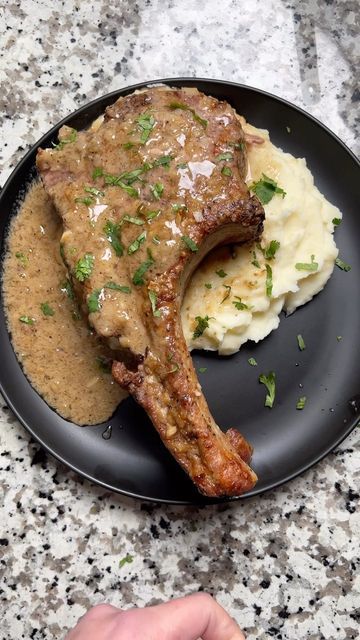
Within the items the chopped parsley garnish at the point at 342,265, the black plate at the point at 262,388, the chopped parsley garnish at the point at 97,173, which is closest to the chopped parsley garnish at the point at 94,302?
the chopped parsley garnish at the point at 97,173

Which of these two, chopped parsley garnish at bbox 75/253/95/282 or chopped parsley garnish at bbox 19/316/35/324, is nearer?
chopped parsley garnish at bbox 75/253/95/282

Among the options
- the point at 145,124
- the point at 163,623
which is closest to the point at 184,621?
the point at 163,623

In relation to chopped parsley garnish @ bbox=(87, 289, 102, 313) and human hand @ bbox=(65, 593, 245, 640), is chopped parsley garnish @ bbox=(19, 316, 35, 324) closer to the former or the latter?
chopped parsley garnish @ bbox=(87, 289, 102, 313)

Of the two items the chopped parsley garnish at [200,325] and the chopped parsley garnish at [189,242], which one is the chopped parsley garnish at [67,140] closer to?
the chopped parsley garnish at [189,242]

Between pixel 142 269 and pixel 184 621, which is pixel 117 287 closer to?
pixel 142 269

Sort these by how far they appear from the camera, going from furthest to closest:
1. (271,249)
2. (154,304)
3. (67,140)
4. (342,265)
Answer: (342,265), (271,249), (67,140), (154,304)

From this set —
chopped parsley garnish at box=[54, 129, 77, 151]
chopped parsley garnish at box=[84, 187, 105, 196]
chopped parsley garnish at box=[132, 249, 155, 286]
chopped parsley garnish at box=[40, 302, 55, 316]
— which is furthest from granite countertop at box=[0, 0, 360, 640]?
chopped parsley garnish at box=[54, 129, 77, 151]
